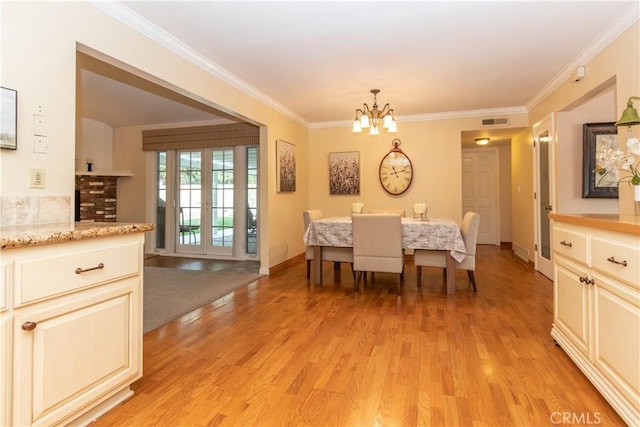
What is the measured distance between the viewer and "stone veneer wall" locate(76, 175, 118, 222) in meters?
6.07

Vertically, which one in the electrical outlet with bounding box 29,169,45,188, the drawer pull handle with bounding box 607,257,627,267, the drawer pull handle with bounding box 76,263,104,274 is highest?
the electrical outlet with bounding box 29,169,45,188

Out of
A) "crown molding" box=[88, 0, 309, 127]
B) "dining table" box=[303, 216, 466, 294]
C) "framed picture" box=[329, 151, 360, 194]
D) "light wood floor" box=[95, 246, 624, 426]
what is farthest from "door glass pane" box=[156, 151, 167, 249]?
"dining table" box=[303, 216, 466, 294]

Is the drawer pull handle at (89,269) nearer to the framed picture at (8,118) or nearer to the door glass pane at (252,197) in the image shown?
the framed picture at (8,118)

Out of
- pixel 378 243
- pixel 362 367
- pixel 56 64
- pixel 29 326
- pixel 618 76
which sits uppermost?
pixel 618 76

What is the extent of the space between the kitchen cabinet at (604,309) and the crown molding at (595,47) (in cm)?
167

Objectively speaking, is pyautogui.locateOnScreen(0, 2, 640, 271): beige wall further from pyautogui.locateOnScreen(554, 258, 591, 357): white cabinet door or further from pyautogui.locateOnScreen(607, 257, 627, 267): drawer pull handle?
pyautogui.locateOnScreen(607, 257, 627, 267): drawer pull handle

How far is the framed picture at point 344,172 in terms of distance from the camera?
18.8 ft

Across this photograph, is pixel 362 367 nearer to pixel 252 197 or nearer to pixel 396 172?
pixel 396 172

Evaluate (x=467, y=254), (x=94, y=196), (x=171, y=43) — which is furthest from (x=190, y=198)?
(x=467, y=254)

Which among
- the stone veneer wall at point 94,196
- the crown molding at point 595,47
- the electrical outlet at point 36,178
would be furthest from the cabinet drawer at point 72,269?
the stone veneer wall at point 94,196

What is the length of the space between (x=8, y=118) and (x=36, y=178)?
1.04ft

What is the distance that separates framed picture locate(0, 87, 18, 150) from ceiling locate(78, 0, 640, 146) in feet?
3.07

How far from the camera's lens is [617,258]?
5.03 feet

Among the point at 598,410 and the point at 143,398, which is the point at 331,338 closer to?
the point at 143,398
